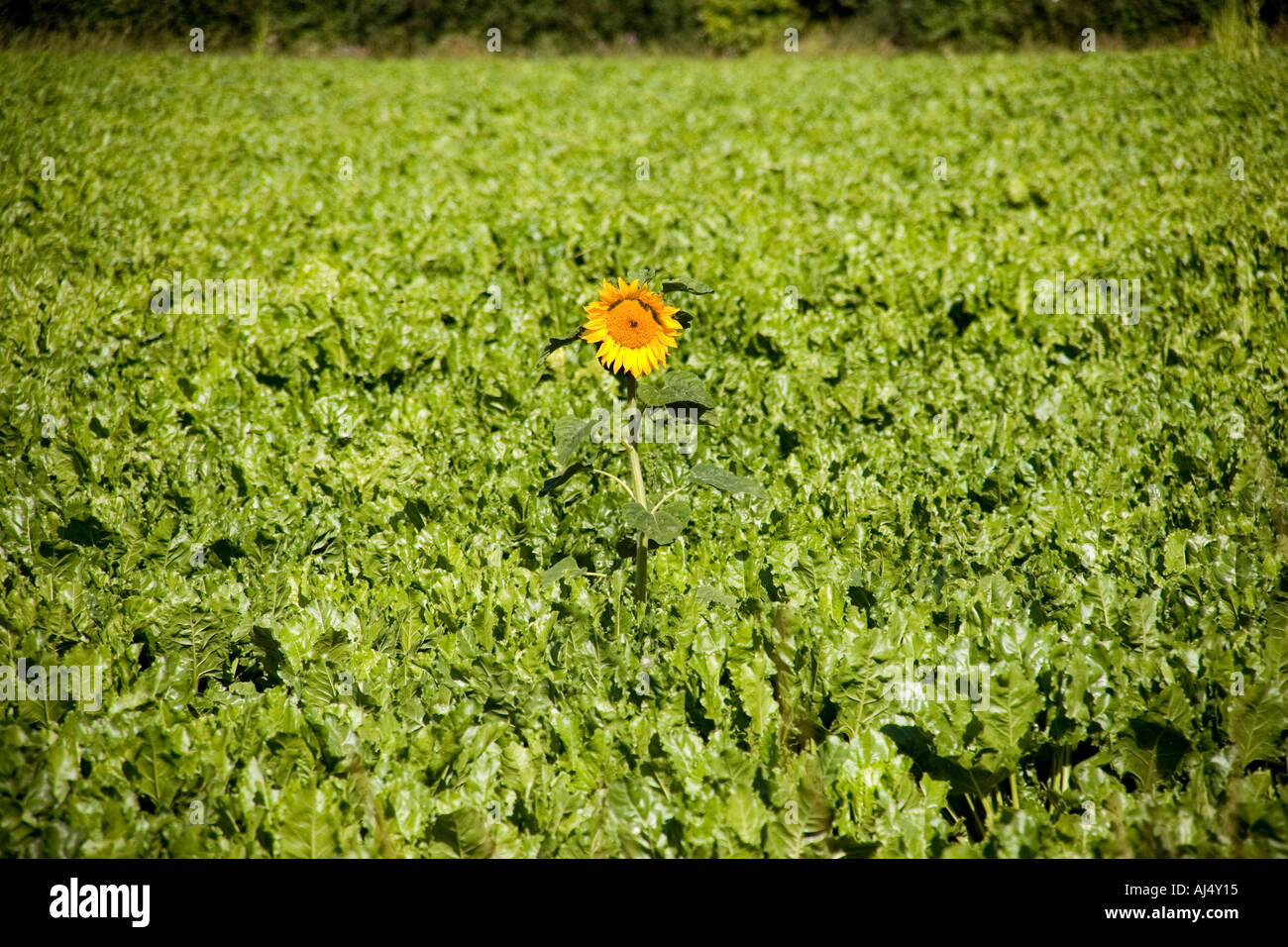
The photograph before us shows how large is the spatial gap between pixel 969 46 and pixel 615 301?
22979mm

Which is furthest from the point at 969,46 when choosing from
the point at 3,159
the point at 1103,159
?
the point at 3,159

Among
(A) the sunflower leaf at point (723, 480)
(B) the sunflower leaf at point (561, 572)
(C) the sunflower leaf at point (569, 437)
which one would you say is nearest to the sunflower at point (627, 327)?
(C) the sunflower leaf at point (569, 437)

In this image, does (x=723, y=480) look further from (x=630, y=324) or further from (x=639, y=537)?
(x=630, y=324)

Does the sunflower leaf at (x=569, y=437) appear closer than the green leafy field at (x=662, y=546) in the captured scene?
No

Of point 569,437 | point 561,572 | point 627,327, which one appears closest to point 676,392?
point 627,327

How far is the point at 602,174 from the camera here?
9188 millimetres

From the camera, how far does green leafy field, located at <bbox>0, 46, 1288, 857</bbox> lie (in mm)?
2316

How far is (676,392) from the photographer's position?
2941 mm

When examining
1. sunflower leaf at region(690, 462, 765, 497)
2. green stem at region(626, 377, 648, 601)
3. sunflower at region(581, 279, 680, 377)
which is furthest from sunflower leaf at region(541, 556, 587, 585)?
sunflower at region(581, 279, 680, 377)

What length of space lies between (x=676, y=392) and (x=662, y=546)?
20.0 inches

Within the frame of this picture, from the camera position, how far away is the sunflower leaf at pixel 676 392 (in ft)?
9.49

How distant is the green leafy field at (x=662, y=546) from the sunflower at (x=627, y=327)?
713 millimetres

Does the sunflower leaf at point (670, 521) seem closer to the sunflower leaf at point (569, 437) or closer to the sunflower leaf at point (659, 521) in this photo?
the sunflower leaf at point (659, 521)
